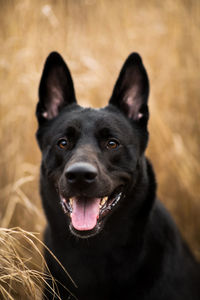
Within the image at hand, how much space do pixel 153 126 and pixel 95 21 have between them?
1454mm

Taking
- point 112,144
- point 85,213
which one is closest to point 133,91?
point 112,144

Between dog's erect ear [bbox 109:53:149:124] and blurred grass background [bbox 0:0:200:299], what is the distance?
1083 mm

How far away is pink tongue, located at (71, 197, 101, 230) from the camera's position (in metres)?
2.08

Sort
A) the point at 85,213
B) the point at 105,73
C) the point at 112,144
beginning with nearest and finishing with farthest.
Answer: the point at 85,213 → the point at 112,144 → the point at 105,73

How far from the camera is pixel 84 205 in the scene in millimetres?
2156

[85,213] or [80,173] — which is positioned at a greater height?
[80,173]

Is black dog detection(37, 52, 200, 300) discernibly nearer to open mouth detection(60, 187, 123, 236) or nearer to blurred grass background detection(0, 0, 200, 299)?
open mouth detection(60, 187, 123, 236)

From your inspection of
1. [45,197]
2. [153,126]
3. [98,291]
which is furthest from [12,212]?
[153,126]

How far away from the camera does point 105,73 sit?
3793 mm

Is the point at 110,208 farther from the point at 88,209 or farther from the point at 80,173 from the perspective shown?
the point at 80,173

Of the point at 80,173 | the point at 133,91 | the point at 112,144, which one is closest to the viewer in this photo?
the point at 80,173

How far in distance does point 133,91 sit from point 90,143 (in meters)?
0.59

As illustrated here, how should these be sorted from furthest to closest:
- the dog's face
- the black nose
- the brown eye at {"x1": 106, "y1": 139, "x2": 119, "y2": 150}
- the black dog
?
the brown eye at {"x1": 106, "y1": 139, "x2": 119, "y2": 150} → the black dog → the dog's face → the black nose

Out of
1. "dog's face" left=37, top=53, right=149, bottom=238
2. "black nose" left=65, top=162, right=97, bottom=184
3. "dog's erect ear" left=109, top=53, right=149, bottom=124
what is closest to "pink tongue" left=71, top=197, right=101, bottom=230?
"dog's face" left=37, top=53, right=149, bottom=238
